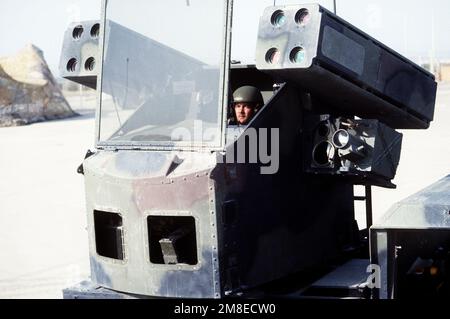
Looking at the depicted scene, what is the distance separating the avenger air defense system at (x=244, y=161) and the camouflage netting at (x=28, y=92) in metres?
21.6

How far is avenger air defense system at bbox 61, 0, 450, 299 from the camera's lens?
17.6 feet

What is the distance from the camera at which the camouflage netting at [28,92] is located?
2700 centimetres

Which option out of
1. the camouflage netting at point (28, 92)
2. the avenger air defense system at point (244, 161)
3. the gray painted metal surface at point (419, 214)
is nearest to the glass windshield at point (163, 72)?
the avenger air defense system at point (244, 161)

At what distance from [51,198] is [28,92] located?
15.3m

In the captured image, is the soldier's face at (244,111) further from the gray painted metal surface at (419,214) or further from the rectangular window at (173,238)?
the gray painted metal surface at (419,214)

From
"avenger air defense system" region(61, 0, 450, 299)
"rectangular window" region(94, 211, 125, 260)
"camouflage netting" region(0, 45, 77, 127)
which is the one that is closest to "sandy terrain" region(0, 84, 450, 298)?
"rectangular window" region(94, 211, 125, 260)

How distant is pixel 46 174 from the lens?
15820 mm

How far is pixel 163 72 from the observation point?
19.6 feet

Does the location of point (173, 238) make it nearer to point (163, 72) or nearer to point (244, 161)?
point (244, 161)

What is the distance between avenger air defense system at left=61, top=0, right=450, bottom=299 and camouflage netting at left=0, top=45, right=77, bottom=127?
850 inches

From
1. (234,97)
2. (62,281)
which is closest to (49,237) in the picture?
(62,281)

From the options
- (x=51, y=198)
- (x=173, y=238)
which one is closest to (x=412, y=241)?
(x=173, y=238)

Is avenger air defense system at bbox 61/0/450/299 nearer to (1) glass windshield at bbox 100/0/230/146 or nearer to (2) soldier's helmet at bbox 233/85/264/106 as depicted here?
(1) glass windshield at bbox 100/0/230/146

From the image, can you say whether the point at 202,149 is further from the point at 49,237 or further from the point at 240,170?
the point at 49,237
